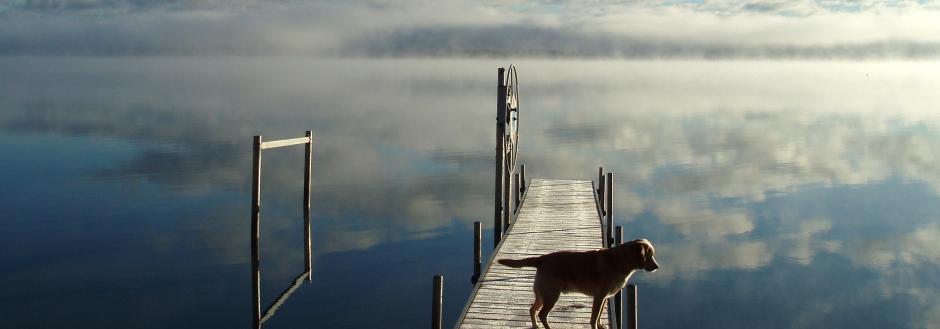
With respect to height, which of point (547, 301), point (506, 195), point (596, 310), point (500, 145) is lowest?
point (596, 310)

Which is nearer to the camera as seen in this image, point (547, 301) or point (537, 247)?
point (547, 301)

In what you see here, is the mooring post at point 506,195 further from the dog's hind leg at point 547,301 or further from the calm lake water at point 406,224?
the dog's hind leg at point 547,301

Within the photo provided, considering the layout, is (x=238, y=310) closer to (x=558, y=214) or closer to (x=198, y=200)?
(x=558, y=214)

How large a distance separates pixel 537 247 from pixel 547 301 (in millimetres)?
5564

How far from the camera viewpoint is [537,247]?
632 inches

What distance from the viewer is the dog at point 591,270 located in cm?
1026

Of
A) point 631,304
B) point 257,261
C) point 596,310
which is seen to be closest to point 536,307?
point 596,310

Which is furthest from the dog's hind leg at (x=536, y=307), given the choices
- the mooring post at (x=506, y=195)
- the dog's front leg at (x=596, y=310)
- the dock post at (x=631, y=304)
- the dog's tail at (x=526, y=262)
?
the mooring post at (x=506, y=195)

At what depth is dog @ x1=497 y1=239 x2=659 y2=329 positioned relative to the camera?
10.3m

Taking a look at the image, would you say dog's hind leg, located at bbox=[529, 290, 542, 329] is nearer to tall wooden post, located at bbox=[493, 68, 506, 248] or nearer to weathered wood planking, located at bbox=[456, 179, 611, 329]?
weathered wood planking, located at bbox=[456, 179, 611, 329]

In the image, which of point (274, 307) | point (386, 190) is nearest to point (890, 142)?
point (386, 190)

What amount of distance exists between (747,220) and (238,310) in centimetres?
1472

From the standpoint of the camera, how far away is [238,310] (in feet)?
51.6

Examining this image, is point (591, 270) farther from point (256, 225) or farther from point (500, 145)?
point (256, 225)
